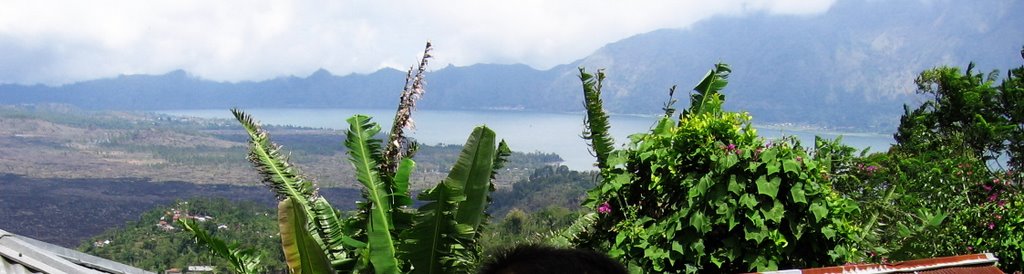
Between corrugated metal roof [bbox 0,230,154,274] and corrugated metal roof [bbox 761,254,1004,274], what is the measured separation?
3.49m

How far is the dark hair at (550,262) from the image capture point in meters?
1.17

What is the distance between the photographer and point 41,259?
385 centimetres

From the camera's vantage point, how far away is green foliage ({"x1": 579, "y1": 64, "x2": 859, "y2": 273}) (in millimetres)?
3684

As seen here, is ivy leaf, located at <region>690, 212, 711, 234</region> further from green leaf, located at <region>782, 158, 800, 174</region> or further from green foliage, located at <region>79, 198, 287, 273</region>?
green foliage, located at <region>79, 198, 287, 273</region>

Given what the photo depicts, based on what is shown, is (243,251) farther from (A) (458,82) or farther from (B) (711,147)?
(A) (458,82)

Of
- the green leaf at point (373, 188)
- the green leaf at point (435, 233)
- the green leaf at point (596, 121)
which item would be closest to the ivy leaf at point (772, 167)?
the green leaf at point (596, 121)

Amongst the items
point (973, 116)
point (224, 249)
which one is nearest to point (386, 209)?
point (224, 249)

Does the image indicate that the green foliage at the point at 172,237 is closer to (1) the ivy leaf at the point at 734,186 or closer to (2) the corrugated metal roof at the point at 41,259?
(2) the corrugated metal roof at the point at 41,259

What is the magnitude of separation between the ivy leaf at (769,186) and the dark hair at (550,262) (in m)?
2.61

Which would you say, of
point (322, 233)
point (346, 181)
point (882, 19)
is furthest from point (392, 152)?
point (882, 19)

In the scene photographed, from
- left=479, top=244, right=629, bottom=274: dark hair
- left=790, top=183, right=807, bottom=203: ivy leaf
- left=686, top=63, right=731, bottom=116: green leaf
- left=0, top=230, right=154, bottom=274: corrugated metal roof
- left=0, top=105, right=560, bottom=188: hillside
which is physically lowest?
left=0, top=105, right=560, bottom=188: hillside

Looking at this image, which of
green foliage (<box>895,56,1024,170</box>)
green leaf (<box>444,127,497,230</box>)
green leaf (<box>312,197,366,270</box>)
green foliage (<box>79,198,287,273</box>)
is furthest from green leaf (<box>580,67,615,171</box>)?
green foliage (<box>79,198,287,273</box>)

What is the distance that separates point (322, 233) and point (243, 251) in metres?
0.52

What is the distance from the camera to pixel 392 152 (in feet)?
15.2
